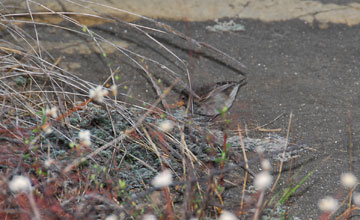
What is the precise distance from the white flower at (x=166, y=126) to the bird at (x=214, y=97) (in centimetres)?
31

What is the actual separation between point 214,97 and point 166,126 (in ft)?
1.92

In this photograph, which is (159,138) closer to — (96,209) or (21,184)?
(96,209)

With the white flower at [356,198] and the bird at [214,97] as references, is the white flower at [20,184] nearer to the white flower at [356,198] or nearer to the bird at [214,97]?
the bird at [214,97]

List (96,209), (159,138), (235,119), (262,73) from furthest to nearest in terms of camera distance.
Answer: (262,73), (235,119), (159,138), (96,209)

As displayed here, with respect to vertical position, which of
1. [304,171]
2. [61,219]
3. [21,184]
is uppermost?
[21,184]

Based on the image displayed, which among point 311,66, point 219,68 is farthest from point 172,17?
point 311,66

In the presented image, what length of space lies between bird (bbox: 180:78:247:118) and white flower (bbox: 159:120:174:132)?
309 millimetres

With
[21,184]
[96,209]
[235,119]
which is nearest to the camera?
[21,184]

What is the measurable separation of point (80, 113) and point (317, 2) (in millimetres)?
1927

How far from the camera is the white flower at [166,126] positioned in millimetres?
2361

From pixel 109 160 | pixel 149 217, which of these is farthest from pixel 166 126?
pixel 149 217

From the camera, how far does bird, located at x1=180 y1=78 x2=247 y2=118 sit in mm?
2803

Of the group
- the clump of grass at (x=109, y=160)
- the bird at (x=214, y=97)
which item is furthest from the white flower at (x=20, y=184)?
the bird at (x=214, y=97)

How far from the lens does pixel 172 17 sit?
139 inches
